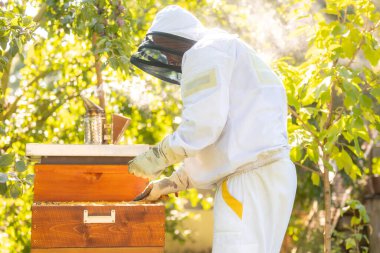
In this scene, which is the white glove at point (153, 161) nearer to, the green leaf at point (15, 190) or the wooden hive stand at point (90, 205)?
the wooden hive stand at point (90, 205)

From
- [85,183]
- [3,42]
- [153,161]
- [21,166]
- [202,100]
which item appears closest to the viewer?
[202,100]

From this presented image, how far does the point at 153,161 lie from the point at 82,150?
1.13ft

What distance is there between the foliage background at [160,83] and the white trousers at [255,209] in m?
0.77

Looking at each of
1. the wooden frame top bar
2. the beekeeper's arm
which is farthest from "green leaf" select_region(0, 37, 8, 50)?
the beekeeper's arm

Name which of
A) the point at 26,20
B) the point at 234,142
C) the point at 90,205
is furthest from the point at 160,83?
the point at 234,142

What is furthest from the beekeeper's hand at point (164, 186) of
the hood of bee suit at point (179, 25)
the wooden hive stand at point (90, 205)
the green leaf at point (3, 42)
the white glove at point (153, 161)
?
the green leaf at point (3, 42)

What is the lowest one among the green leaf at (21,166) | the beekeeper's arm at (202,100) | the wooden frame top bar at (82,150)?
the green leaf at (21,166)

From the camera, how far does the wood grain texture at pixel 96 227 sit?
2463 millimetres

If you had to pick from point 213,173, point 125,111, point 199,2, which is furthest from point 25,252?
point 213,173

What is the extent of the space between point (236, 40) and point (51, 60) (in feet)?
8.56

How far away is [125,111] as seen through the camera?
4.69m

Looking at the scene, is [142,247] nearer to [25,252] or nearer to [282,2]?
[25,252]

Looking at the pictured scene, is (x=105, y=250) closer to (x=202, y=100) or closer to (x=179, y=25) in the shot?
(x=202, y=100)

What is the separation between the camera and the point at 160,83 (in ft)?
16.2
